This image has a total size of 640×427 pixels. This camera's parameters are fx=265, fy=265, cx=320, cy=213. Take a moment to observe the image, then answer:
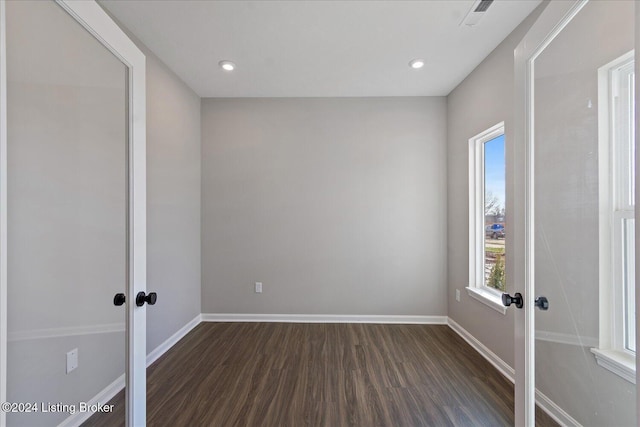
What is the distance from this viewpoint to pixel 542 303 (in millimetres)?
1071

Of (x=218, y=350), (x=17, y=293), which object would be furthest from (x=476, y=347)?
(x=17, y=293)

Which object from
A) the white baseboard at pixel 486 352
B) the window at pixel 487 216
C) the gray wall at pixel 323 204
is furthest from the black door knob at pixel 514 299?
the gray wall at pixel 323 204

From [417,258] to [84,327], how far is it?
2934 millimetres

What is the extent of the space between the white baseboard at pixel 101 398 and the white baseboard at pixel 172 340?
1.23 m

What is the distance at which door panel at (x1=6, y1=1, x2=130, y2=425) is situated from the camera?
2.76 ft

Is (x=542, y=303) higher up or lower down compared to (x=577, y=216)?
lower down

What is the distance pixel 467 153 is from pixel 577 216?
194 centimetres

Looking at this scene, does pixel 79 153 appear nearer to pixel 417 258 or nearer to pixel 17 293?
pixel 17 293

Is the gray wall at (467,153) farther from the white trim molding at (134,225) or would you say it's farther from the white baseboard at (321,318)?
the white trim molding at (134,225)

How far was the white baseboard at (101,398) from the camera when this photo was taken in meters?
1.05

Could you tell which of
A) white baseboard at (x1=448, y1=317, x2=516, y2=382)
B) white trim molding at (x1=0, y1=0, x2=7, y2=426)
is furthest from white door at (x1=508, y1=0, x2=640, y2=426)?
white trim molding at (x1=0, y1=0, x2=7, y2=426)

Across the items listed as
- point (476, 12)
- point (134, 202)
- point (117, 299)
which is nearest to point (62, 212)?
point (134, 202)

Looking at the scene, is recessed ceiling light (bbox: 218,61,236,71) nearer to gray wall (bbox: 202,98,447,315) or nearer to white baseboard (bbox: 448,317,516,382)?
gray wall (bbox: 202,98,447,315)

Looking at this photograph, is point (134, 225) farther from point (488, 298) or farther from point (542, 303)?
point (488, 298)
